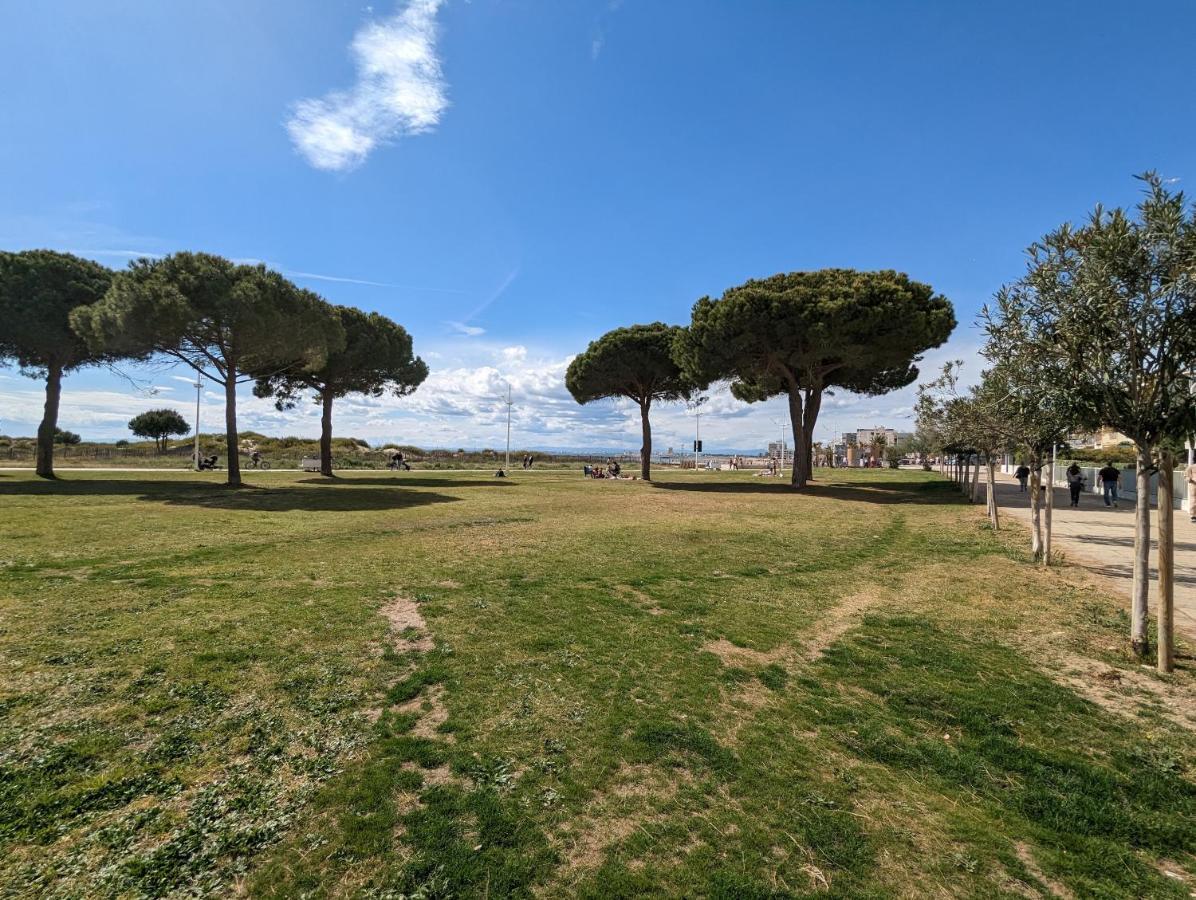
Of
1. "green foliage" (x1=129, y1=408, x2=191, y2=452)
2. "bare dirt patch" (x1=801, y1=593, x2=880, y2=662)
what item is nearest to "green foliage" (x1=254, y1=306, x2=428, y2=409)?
"bare dirt patch" (x1=801, y1=593, x2=880, y2=662)

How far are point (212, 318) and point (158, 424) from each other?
217 ft

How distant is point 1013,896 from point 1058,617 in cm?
591

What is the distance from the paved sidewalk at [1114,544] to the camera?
25.1ft

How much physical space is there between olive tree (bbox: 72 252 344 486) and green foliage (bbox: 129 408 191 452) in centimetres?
6191

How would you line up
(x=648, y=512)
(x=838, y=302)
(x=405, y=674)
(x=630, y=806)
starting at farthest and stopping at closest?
(x=838, y=302), (x=648, y=512), (x=405, y=674), (x=630, y=806)

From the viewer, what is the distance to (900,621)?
22.2ft

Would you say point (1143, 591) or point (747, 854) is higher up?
point (1143, 591)

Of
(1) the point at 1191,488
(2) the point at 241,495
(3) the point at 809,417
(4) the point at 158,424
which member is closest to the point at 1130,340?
(1) the point at 1191,488

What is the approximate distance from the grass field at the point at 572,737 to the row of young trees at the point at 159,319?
50.7 ft

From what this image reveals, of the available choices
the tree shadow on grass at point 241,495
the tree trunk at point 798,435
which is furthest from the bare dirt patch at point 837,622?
the tree trunk at point 798,435

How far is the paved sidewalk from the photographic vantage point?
7660 millimetres

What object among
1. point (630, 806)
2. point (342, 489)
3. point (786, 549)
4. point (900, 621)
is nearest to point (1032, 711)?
point (900, 621)

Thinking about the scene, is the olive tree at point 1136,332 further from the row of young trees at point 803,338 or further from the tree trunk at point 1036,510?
the row of young trees at point 803,338

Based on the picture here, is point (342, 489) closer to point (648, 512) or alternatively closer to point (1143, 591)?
point (648, 512)
